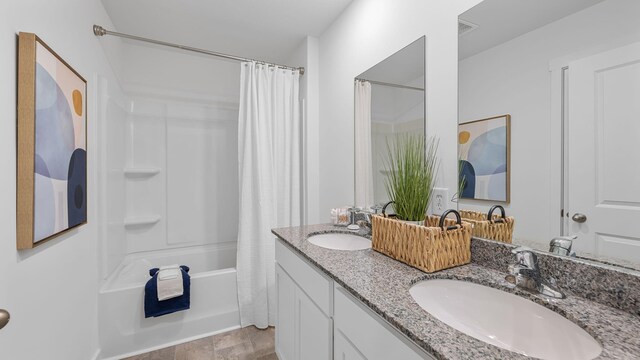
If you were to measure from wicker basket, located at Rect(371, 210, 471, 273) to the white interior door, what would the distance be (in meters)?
0.32

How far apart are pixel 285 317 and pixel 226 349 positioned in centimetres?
77

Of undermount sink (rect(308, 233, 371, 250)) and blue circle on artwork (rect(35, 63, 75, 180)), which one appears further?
undermount sink (rect(308, 233, 371, 250))

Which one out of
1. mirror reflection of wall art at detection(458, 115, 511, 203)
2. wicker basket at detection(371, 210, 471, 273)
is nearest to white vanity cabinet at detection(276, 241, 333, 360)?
wicker basket at detection(371, 210, 471, 273)

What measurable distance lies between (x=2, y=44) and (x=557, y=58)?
1.82 m

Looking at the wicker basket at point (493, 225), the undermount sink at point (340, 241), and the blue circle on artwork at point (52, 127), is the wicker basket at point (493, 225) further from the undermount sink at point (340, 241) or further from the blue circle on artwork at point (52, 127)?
the blue circle on artwork at point (52, 127)

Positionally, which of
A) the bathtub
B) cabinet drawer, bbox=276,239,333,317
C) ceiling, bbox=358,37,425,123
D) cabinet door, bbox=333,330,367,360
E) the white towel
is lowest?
the bathtub

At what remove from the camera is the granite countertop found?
A: 525 mm

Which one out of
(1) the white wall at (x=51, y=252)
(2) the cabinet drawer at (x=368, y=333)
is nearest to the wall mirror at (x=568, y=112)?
(2) the cabinet drawer at (x=368, y=333)

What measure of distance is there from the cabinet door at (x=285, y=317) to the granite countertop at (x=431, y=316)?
372 mm

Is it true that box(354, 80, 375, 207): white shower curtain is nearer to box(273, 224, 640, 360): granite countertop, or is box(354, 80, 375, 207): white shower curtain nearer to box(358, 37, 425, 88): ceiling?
box(358, 37, 425, 88): ceiling

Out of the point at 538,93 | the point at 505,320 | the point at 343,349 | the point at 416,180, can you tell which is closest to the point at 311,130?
the point at 416,180

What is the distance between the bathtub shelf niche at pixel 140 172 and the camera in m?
2.55

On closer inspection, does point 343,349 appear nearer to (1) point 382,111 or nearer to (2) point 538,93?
(2) point 538,93

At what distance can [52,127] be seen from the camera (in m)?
1.17
